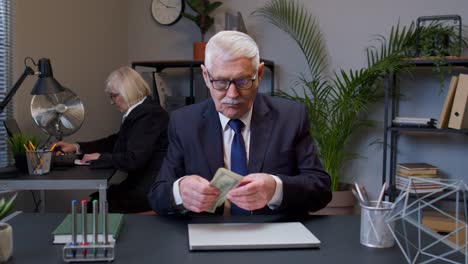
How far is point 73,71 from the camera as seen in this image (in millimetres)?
3389

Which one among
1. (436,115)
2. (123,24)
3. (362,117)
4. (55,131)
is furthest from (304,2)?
(55,131)

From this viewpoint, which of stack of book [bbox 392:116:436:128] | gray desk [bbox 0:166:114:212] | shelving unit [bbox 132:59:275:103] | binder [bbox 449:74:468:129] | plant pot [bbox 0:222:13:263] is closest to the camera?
plant pot [bbox 0:222:13:263]

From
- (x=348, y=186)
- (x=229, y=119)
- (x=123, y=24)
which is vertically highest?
(x=123, y=24)

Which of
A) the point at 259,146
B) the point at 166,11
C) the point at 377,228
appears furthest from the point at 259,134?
the point at 166,11

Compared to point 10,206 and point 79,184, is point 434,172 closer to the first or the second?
point 79,184

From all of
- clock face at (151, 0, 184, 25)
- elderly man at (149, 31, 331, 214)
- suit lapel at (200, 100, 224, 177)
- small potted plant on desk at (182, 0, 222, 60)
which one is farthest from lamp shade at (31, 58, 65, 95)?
clock face at (151, 0, 184, 25)

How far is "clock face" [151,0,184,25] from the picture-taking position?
4.12 m

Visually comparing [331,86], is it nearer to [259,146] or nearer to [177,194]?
[259,146]

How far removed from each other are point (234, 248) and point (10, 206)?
520mm

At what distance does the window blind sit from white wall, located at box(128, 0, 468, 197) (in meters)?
1.75

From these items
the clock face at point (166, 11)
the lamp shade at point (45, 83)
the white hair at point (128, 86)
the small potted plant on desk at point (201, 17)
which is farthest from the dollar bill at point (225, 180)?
the clock face at point (166, 11)

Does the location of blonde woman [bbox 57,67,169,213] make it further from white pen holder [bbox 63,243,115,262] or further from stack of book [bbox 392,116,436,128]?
stack of book [bbox 392,116,436,128]

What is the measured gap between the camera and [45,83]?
86.5 inches

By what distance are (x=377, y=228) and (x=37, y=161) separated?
1779mm
